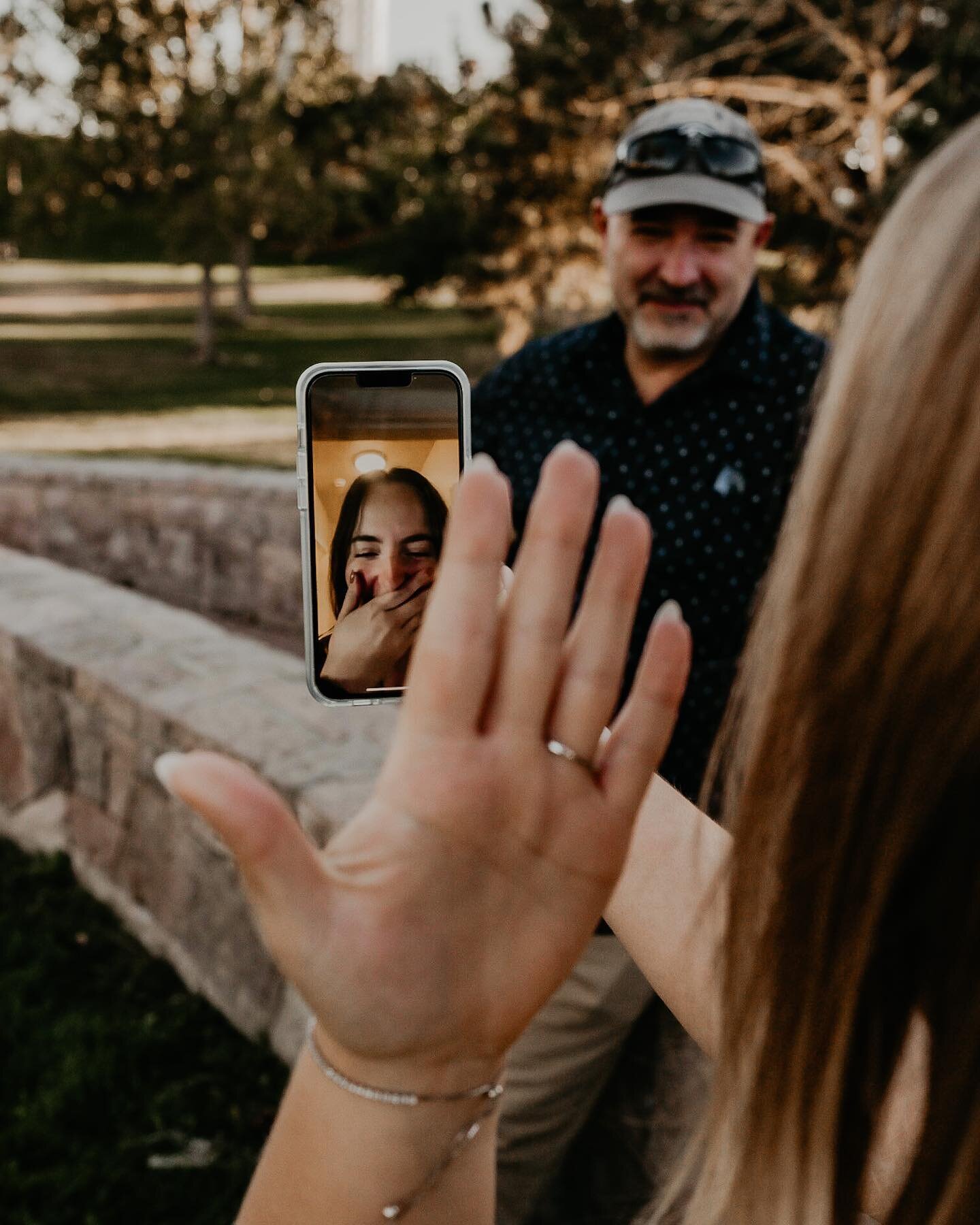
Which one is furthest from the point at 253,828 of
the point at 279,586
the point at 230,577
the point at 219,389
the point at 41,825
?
the point at 219,389

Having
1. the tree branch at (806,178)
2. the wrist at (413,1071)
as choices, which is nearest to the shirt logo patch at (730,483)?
the wrist at (413,1071)

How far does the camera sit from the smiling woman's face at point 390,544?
1210 mm

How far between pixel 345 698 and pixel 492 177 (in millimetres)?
12687

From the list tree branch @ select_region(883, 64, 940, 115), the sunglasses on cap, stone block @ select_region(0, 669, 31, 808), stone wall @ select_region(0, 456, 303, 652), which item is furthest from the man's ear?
tree branch @ select_region(883, 64, 940, 115)

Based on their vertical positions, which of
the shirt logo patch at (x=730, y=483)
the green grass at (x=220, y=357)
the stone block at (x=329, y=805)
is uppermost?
the shirt logo patch at (x=730, y=483)

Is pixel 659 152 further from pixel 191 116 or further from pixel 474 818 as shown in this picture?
pixel 191 116

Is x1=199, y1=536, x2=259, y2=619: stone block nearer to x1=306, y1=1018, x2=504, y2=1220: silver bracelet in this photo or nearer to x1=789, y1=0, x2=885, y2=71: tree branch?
x1=306, y1=1018, x2=504, y2=1220: silver bracelet

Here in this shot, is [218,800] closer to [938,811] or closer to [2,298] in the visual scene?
[938,811]

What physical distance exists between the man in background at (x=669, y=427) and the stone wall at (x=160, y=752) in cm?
64

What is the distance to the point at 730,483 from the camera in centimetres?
226

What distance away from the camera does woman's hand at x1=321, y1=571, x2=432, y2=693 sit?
4.01 ft

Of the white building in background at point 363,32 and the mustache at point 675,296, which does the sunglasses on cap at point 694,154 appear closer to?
the mustache at point 675,296

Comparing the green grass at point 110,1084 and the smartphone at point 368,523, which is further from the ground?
the smartphone at point 368,523

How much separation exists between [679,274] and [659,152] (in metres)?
0.27
